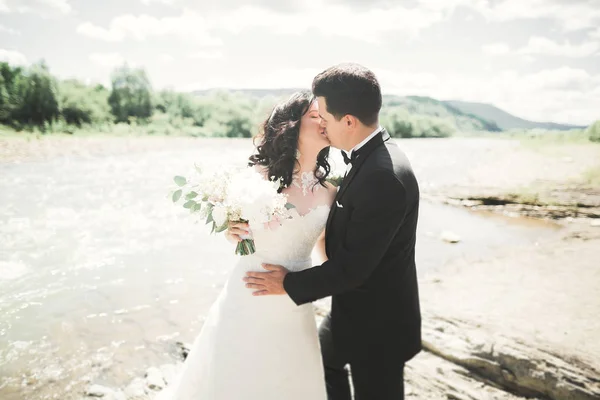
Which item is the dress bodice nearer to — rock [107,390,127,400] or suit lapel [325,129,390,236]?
suit lapel [325,129,390,236]

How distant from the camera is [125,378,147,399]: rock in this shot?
395 cm

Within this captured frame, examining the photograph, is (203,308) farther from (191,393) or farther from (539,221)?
(539,221)

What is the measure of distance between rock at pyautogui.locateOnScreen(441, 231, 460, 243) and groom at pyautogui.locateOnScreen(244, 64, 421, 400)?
24.4 feet

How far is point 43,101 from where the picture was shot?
118 ft

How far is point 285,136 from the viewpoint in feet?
8.86

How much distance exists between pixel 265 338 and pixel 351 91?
1.50 metres

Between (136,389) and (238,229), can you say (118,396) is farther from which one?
(238,229)

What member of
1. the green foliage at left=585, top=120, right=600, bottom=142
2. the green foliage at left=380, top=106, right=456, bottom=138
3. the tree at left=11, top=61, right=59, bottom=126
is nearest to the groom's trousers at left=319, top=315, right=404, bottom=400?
the green foliage at left=585, top=120, right=600, bottom=142

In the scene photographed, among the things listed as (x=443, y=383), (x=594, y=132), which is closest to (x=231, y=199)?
(x=443, y=383)

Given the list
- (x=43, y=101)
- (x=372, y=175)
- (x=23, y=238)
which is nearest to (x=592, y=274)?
(x=372, y=175)

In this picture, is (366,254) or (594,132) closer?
(366,254)

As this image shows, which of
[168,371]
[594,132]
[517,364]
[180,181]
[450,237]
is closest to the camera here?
[180,181]

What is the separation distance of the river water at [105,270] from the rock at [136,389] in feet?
1.02

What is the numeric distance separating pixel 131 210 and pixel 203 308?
7217 millimetres
